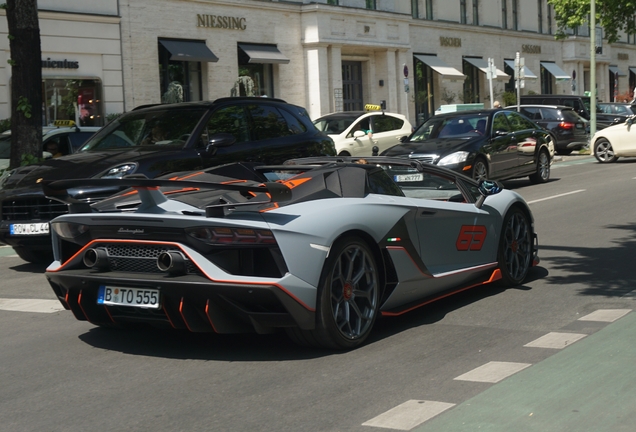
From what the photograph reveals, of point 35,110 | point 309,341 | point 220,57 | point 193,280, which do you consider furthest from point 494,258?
point 220,57

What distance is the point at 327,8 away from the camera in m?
36.7

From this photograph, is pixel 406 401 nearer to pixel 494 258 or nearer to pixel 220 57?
pixel 494 258

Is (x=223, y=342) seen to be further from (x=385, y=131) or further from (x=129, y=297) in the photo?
(x=385, y=131)

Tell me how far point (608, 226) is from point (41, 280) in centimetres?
716

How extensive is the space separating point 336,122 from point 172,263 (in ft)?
64.1

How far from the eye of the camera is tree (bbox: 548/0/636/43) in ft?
125

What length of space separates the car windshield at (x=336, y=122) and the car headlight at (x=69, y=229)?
1828 centimetres

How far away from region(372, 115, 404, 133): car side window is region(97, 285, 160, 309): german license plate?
19280 millimetres

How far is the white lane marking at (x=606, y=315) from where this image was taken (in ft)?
22.3

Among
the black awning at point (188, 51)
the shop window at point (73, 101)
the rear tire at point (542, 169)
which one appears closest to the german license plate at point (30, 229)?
the rear tire at point (542, 169)

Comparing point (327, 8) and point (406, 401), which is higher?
point (327, 8)

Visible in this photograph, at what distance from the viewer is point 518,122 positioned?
19531 mm

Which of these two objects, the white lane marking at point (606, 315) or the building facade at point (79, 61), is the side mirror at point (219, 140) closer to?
the white lane marking at point (606, 315)

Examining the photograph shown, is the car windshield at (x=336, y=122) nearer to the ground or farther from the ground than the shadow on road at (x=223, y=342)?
farther from the ground
